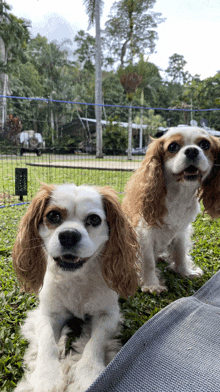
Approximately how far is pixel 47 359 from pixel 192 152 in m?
1.77

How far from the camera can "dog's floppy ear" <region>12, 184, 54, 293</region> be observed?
1833mm

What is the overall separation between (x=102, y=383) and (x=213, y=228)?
10.6 feet

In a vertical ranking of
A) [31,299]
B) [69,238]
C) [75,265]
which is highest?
[69,238]

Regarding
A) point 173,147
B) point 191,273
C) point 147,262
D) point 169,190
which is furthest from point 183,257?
point 173,147

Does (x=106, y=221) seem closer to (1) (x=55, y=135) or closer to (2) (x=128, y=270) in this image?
(2) (x=128, y=270)

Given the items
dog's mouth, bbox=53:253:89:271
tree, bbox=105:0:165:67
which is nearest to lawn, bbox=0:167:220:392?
dog's mouth, bbox=53:253:89:271

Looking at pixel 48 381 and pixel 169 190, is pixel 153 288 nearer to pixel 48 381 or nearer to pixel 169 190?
pixel 169 190

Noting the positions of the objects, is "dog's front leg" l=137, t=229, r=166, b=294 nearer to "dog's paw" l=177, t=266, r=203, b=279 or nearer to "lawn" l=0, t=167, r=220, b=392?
"lawn" l=0, t=167, r=220, b=392

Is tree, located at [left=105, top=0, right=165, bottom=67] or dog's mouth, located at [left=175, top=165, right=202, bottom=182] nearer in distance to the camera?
dog's mouth, located at [left=175, top=165, right=202, bottom=182]

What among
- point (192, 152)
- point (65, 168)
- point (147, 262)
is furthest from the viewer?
point (65, 168)

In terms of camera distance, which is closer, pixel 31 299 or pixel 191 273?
pixel 31 299

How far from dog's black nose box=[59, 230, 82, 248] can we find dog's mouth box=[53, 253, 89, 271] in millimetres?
116

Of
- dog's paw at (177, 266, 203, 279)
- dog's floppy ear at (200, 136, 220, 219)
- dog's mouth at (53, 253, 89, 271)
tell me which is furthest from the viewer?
dog's paw at (177, 266, 203, 279)

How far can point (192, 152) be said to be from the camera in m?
2.19
